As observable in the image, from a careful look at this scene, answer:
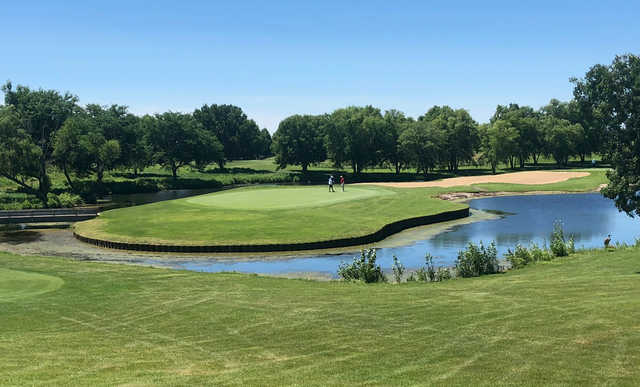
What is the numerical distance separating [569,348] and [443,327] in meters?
3.18

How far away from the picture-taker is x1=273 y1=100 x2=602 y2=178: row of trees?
13638cm

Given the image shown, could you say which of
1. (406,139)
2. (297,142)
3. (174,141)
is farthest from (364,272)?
(297,142)

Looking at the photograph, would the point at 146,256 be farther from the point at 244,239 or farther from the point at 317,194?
the point at 317,194

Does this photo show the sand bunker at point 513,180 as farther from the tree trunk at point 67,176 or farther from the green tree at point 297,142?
the tree trunk at point 67,176

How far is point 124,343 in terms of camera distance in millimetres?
14469

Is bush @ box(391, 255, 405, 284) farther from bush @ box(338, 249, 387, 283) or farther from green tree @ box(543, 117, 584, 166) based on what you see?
green tree @ box(543, 117, 584, 166)

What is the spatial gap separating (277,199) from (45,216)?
24456mm

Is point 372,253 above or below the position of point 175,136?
below

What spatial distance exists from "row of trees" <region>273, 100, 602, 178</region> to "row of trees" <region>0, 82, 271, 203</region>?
22.2 meters

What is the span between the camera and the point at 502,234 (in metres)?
48.4

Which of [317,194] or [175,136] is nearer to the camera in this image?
[317,194]

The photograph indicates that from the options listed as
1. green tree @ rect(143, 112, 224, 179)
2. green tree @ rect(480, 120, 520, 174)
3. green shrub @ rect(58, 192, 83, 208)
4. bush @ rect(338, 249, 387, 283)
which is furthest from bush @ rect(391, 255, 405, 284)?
green tree @ rect(480, 120, 520, 174)

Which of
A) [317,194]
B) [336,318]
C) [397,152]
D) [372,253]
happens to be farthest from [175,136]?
[336,318]

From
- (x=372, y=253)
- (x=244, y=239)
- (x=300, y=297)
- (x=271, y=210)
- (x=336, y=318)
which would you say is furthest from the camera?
(x=271, y=210)
